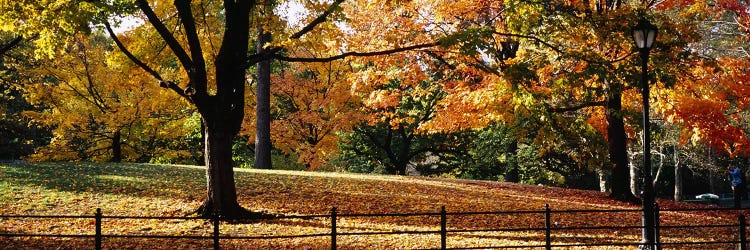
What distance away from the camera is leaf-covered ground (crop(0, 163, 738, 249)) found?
11508 mm

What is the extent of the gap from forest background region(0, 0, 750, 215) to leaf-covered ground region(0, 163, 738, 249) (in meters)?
1.66

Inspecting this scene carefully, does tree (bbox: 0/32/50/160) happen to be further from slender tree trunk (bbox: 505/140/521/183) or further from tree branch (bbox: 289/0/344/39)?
slender tree trunk (bbox: 505/140/521/183)

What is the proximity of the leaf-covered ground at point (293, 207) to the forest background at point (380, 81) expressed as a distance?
65.5 inches

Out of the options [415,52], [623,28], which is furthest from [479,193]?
[623,28]

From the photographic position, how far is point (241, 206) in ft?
45.0

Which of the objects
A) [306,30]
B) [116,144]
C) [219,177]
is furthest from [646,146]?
[116,144]

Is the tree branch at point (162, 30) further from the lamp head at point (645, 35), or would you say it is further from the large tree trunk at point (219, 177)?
the lamp head at point (645, 35)

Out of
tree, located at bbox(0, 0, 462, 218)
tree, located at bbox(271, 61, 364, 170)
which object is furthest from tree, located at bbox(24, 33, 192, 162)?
tree, located at bbox(0, 0, 462, 218)

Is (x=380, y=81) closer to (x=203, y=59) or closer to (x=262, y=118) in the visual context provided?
(x=262, y=118)

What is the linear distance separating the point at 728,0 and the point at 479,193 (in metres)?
13.3

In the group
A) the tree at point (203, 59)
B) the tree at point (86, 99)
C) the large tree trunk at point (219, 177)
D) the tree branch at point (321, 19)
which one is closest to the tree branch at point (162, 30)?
the tree at point (203, 59)

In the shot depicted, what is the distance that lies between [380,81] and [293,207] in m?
7.88

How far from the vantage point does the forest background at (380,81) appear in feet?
43.4

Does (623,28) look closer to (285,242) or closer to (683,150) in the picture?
(285,242)
